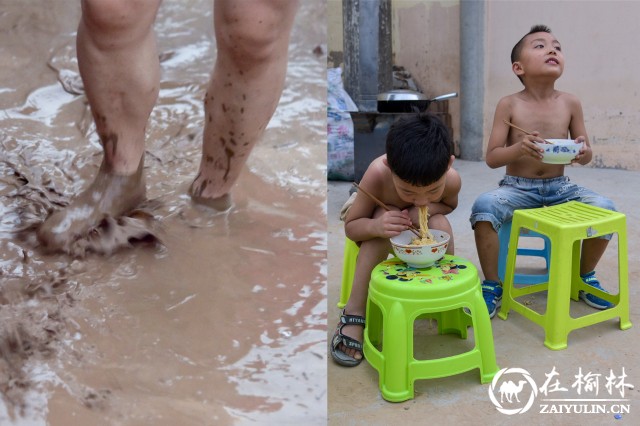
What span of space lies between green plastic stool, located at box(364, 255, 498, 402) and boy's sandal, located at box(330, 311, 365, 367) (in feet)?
0.21

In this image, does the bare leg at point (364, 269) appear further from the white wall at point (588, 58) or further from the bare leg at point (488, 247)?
the white wall at point (588, 58)

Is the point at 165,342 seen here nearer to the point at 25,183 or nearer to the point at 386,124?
the point at 25,183

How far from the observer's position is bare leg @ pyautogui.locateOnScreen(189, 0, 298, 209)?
57.1 inches

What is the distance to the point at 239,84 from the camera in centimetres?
156

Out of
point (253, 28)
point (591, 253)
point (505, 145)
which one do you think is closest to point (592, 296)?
point (591, 253)

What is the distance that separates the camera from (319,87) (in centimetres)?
209

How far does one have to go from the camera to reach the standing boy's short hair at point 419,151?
163cm

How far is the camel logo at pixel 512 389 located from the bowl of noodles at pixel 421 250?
32 centimetres

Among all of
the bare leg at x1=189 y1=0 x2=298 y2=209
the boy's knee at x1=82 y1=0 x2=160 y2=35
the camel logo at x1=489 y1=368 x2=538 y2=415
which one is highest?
the boy's knee at x1=82 y1=0 x2=160 y2=35

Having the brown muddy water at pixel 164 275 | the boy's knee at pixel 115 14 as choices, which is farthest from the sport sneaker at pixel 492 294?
the boy's knee at pixel 115 14

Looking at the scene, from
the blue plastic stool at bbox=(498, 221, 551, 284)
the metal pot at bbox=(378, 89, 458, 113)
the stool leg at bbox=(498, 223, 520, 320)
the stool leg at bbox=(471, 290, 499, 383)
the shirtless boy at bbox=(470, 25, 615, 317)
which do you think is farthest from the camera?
the metal pot at bbox=(378, 89, 458, 113)

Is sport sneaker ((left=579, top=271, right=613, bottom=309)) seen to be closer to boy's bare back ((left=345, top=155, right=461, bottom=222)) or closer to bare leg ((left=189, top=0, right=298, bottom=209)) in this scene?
boy's bare back ((left=345, top=155, right=461, bottom=222))

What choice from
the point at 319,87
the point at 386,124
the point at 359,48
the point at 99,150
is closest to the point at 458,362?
the point at 319,87

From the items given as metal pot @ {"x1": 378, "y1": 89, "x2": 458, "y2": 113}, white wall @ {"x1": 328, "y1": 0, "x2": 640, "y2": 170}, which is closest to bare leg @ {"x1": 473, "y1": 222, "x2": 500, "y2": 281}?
metal pot @ {"x1": 378, "y1": 89, "x2": 458, "y2": 113}
